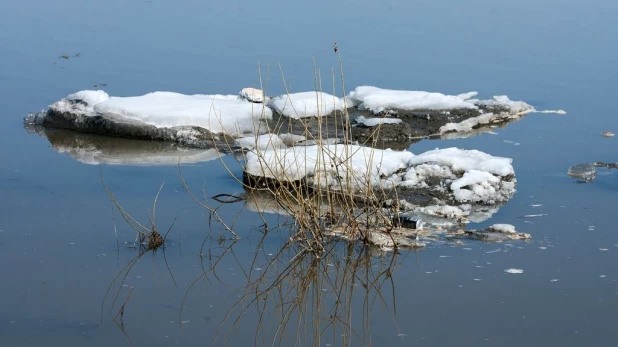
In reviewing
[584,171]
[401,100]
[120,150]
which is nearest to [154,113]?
[120,150]

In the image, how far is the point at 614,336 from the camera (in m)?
4.99

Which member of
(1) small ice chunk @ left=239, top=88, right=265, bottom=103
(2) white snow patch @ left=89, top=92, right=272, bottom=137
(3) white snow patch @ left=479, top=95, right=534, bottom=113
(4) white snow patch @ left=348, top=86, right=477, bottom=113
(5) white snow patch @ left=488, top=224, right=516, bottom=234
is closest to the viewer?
(5) white snow patch @ left=488, top=224, right=516, bottom=234

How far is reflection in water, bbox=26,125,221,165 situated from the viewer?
8.20 metres

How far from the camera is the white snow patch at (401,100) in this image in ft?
31.3

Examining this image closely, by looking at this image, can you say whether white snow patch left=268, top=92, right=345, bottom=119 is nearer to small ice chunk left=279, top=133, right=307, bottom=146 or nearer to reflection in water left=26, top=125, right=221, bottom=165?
small ice chunk left=279, top=133, right=307, bottom=146

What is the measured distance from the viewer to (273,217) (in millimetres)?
6789

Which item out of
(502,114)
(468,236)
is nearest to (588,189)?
(468,236)

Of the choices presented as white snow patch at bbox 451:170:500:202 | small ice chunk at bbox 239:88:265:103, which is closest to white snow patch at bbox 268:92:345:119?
small ice chunk at bbox 239:88:265:103

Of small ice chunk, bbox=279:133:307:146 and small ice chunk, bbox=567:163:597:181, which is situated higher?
small ice chunk, bbox=279:133:307:146

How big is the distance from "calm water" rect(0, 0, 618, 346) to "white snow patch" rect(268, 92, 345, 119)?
0.96 m

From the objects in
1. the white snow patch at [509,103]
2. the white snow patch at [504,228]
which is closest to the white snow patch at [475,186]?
the white snow patch at [504,228]

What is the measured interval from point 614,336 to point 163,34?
9.60 m

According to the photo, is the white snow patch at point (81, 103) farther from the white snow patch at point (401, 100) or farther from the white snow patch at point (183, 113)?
the white snow patch at point (401, 100)

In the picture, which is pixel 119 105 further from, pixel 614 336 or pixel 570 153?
pixel 614 336
